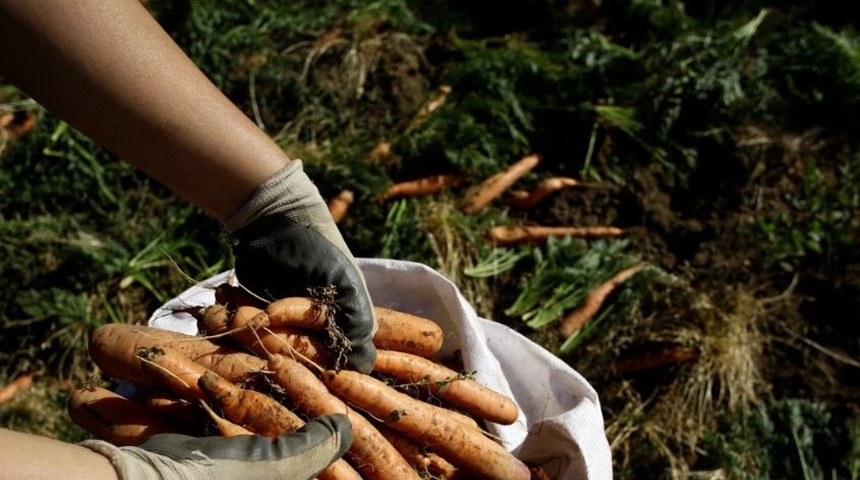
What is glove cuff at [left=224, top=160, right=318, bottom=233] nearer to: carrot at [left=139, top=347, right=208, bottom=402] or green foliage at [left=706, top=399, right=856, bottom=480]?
carrot at [left=139, top=347, right=208, bottom=402]

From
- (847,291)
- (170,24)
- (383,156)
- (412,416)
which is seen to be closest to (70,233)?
(170,24)

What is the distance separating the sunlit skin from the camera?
1832 mm

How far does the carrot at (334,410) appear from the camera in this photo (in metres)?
2.41

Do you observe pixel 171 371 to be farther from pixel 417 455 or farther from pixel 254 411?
pixel 417 455

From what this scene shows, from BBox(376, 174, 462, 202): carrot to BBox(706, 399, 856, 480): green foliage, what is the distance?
194 centimetres

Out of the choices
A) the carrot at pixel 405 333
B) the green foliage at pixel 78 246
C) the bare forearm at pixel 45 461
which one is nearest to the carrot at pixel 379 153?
the green foliage at pixel 78 246

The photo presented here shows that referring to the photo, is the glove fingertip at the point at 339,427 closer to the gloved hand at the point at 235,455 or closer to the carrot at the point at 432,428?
the gloved hand at the point at 235,455

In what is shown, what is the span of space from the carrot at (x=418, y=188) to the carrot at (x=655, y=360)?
1.39m

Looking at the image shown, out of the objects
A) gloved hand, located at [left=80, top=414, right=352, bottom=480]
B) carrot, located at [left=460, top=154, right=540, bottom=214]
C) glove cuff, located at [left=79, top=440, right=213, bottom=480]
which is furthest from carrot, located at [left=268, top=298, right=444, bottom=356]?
carrot, located at [left=460, top=154, right=540, bottom=214]

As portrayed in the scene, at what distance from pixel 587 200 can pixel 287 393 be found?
2.29 meters

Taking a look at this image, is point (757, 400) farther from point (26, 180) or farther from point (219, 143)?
point (26, 180)

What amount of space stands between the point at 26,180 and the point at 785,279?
445 centimetres

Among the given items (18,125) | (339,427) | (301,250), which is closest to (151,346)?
(301,250)

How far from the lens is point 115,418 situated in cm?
232
